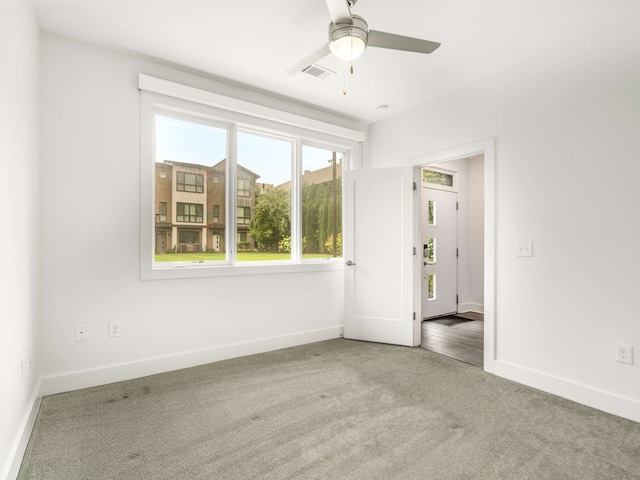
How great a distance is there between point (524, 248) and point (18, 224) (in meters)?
3.58

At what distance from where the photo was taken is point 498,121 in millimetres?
3127

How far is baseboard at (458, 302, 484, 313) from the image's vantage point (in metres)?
5.63

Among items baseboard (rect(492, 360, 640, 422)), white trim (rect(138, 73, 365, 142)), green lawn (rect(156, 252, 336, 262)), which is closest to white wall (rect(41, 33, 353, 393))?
white trim (rect(138, 73, 365, 142))

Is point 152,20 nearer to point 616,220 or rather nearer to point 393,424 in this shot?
point 393,424

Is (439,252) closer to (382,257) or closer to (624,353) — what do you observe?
(382,257)

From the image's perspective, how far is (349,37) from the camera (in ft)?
6.34

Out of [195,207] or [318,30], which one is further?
[195,207]

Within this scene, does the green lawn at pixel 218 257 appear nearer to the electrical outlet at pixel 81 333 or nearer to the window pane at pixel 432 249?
the electrical outlet at pixel 81 333

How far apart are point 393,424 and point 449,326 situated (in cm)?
294

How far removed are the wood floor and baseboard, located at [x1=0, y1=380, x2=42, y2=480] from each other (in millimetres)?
3391

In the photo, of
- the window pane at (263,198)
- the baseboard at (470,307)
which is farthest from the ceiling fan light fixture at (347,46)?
the baseboard at (470,307)

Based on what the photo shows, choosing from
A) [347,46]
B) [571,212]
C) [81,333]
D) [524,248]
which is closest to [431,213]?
[524,248]

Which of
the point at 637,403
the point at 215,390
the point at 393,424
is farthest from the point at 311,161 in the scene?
the point at 637,403

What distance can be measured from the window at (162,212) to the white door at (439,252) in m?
3.54
